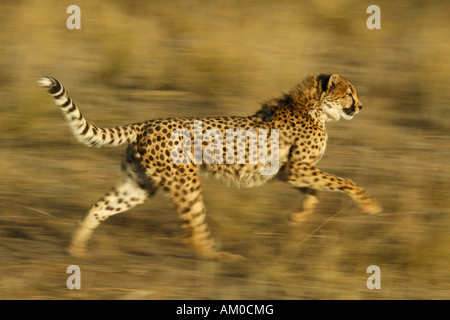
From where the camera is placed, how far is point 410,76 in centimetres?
717

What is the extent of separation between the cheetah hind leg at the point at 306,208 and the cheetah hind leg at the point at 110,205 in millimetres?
915

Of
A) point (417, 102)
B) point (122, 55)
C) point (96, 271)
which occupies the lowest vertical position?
point (96, 271)

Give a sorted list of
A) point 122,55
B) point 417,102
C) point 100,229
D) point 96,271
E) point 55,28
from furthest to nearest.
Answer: point 55,28
point 122,55
point 417,102
point 100,229
point 96,271

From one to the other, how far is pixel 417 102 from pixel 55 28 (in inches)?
135

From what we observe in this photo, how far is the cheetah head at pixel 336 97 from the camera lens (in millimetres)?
5043

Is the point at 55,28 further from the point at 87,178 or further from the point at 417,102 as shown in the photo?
the point at 417,102

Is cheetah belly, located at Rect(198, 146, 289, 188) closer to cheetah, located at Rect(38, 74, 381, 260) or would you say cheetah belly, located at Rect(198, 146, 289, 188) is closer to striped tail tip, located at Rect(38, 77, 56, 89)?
cheetah, located at Rect(38, 74, 381, 260)

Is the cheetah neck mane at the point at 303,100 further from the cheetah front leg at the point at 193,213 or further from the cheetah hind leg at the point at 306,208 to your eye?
the cheetah front leg at the point at 193,213

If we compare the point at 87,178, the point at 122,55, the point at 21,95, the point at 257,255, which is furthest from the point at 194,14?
the point at 257,255

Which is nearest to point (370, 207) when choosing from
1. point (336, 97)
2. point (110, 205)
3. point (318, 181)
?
point (318, 181)

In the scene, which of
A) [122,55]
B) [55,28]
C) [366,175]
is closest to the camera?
[366,175]

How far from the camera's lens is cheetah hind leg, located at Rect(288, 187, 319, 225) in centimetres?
505

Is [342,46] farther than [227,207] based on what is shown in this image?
Yes

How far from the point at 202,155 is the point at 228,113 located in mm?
2079
